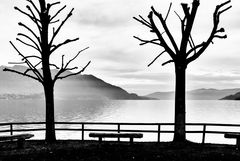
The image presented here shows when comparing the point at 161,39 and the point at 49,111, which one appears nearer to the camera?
the point at 161,39

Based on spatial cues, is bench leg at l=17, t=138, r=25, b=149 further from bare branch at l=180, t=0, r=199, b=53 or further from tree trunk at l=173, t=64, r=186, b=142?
bare branch at l=180, t=0, r=199, b=53

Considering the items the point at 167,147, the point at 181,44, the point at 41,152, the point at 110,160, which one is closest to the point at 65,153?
the point at 41,152

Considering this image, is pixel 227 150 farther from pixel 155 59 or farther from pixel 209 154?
pixel 155 59

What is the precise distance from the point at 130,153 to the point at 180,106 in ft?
13.6

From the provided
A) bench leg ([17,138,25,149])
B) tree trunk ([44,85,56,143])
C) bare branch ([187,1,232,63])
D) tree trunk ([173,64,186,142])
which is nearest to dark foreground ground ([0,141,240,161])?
bench leg ([17,138,25,149])

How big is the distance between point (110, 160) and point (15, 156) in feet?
10.7

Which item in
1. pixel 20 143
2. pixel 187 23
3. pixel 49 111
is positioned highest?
pixel 187 23

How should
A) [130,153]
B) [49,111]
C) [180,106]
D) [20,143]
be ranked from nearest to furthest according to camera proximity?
[130,153]
[20,143]
[180,106]
[49,111]

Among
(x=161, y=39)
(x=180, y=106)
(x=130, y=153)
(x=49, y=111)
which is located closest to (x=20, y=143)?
(x=49, y=111)

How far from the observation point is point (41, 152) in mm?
12031

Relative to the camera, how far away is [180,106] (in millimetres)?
14820

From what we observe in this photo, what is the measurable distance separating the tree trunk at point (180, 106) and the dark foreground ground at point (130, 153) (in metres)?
0.89

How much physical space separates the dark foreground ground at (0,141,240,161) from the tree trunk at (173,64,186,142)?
2.92 feet

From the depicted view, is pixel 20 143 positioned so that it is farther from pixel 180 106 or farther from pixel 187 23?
pixel 187 23
